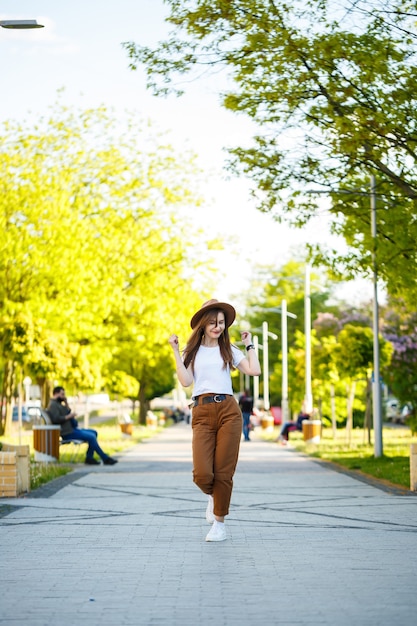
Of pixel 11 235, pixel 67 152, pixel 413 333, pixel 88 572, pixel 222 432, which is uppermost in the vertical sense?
pixel 67 152

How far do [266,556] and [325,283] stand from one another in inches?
3667

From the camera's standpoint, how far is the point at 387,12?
1734 centimetres

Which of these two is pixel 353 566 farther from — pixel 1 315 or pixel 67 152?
pixel 67 152

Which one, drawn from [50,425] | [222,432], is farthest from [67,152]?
[222,432]

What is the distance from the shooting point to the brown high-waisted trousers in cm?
1036

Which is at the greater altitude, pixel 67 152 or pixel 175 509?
pixel 67 152

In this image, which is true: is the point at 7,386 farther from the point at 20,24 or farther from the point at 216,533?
the point at 216,533

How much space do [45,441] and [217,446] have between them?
13.3 meters

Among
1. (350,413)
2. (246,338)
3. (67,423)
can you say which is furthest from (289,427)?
(246,338)

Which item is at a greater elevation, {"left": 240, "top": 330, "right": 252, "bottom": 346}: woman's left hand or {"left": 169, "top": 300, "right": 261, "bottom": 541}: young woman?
{"left": 240, "top": 330, "right": 252, "bottom": 346}: woman's left hand

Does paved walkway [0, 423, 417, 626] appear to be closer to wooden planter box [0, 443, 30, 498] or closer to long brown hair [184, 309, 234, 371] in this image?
wooden planter box [0, 443, 30, 498]

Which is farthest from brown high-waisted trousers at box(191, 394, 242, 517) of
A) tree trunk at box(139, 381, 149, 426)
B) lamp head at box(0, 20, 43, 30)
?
tree trunk at box(139, 381, 149, 426)

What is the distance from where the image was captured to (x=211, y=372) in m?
10.6

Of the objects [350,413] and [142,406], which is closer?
[350,413]
